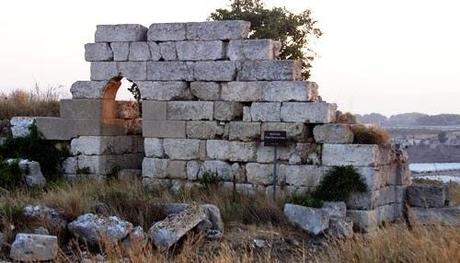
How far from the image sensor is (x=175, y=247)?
1058 cm

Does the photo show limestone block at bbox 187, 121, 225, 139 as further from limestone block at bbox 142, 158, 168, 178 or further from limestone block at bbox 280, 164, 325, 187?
limestone block at bbox 280, 164, 325, 187

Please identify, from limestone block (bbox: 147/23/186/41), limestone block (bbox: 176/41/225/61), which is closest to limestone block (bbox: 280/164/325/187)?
limestone block (bbox: 176/41/225/61)

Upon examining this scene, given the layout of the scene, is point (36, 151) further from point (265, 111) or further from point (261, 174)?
point (265, 111)

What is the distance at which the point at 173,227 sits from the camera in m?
10.6

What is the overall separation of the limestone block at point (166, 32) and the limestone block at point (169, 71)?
0.50 meters

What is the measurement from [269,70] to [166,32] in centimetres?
234

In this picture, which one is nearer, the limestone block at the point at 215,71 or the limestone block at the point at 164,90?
the limestone block at the point at 215,71

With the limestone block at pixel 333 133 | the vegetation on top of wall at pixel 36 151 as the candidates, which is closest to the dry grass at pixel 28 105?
the vegetation on top of wall at pixel 36 151

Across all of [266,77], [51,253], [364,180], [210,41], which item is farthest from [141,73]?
[51,253]

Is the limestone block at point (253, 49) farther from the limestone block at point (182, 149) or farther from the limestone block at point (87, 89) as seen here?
the limestone block at point (87, 89)

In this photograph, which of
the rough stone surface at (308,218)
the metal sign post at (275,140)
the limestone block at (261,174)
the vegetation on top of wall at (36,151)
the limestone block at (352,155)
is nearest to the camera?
the rough stone surface at (308,218)

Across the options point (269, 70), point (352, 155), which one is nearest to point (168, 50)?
point (269, 70)

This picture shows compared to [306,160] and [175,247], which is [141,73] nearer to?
[306,160]

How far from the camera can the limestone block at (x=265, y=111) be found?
14.0m
